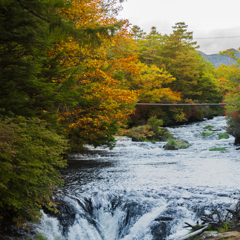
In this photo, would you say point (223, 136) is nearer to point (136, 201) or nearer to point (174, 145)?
point (174, 145)

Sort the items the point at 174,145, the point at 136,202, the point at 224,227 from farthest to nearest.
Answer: the point at 174,145 < the point at 136,202 < the point at 224,227

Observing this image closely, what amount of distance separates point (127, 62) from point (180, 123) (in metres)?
22.6

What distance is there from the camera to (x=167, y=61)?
3469 cm

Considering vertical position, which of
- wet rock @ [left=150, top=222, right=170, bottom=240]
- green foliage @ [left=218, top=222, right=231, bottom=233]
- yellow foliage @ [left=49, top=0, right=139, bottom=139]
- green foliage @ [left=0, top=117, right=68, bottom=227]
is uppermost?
yellow foliage @ [left=49, top=0, right=139, bottom=139]

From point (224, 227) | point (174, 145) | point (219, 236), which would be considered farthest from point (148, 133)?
point (219, 236)

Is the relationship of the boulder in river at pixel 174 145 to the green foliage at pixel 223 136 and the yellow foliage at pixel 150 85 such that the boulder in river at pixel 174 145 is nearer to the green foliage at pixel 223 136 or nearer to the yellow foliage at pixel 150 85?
the green foliage at pixel 223 136

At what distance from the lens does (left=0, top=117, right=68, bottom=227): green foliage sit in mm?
3955

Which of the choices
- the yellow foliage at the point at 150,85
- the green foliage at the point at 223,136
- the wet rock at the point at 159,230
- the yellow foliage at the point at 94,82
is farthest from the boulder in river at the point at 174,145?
the wet rock at the point at 159,230

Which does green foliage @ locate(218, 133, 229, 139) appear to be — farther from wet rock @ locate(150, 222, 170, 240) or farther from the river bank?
wet rock @ locate(150, 222, 170, 240)

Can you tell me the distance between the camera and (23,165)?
14.4 feet

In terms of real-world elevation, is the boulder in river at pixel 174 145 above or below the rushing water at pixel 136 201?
below

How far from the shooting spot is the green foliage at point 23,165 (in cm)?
396

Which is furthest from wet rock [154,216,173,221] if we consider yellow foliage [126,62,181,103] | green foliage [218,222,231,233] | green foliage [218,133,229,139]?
yellow foliage [126,62,181,103]

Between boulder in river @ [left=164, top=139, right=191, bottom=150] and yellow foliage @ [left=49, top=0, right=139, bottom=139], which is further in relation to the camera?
boulder in river @ [left=164, top=139, right=191, bottom=150]
